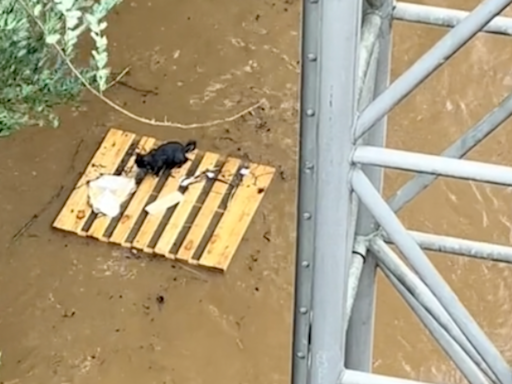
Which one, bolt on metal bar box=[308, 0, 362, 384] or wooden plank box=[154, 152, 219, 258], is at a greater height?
wooden plank box=[154, 152, 219, 258]

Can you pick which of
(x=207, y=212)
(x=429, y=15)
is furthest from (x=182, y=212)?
(x=429, y=15)

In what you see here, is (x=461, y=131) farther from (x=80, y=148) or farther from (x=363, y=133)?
(x=363, y=133)

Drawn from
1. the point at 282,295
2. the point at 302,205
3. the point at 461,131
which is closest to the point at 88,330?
the point at 282,295

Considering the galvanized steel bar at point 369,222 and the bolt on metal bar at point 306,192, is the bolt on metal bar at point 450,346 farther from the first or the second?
the bolt on metal bar at point 306,192

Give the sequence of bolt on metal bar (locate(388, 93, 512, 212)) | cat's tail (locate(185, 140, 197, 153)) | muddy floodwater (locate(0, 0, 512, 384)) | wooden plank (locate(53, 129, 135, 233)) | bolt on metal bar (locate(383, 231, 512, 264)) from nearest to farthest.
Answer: bolt on metal bar (locate(388, 93, 512, 212)), bolt on metal bar (locate(383, 231, 512, 264)), muddy floodwater (locate(0, 0, 512, 384)), wooden plank (locate(53, 129, 135, 233)), cat's tail (locate(185, 140, 197, 153))

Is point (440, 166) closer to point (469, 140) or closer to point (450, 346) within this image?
point (469, 140)

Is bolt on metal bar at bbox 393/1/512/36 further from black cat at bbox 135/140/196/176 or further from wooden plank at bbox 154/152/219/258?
black cat at bbox 135/140/196/176

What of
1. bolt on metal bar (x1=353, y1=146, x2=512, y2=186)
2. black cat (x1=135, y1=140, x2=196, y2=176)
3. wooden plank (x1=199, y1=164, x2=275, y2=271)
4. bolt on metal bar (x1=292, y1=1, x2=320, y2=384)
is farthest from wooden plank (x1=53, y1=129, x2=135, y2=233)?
bolt on metal bar (x1=353, y1=146, x2=512, y2=186)
